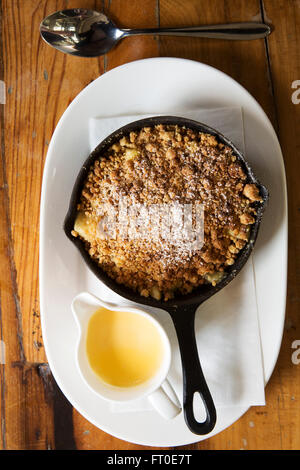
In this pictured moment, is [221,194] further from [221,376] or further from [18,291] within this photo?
[18,291]

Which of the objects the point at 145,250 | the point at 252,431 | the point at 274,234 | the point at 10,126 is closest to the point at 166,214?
the point at 145,250

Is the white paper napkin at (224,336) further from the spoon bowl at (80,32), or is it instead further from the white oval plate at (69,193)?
the spoon bowl at (80,32)

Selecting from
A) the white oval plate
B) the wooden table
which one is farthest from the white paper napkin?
the wooden table

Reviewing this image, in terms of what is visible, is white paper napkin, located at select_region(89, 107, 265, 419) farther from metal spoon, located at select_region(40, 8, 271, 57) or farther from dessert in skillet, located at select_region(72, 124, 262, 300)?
metal spoon, located at select_region(40, 8, 271, 57)

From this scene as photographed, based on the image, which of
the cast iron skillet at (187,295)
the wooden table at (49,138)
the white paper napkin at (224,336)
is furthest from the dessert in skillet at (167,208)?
the wooden table at (49,138)

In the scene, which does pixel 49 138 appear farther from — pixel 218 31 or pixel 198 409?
pixel 198 409

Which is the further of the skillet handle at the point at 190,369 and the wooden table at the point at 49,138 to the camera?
the wooden table at the point at 49,138
